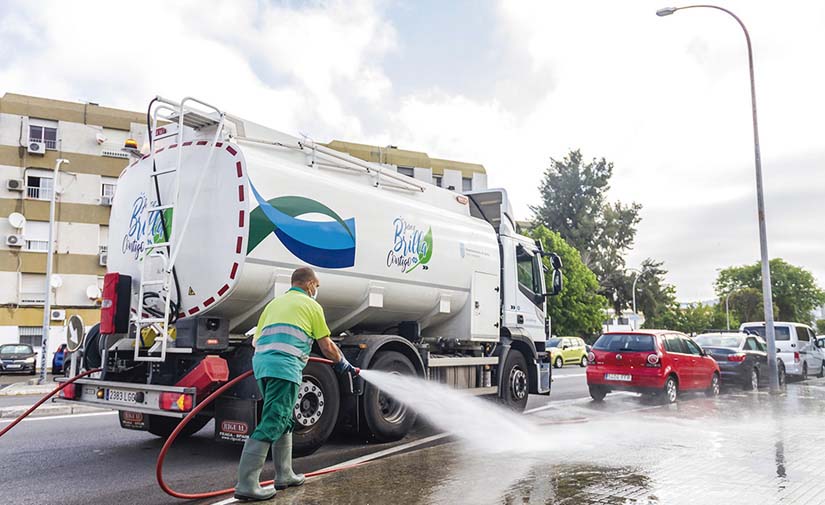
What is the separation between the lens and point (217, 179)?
6.79 meters

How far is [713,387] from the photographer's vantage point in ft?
48.3

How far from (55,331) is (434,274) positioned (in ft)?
92.3

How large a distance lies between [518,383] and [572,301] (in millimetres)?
33228

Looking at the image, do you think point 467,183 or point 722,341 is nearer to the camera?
point 722,341

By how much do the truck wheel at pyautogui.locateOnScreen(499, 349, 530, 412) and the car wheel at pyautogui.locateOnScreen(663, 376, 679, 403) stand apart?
3.17 metres

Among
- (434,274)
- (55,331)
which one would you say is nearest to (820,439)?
(434,274)

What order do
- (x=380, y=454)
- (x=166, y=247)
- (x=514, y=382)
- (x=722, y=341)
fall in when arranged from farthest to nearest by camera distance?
(x=722, y=341) → (x=514, y=382) → (x=380, y=454) → (x=166, y=247)

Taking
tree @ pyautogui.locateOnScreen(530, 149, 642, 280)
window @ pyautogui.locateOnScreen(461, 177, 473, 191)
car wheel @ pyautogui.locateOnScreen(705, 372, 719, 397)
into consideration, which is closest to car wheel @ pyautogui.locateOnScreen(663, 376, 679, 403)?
car wheel @ pyautogui.locateOnScreen(705, 372, 719, 397)

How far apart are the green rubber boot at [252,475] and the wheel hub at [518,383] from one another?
6170mm

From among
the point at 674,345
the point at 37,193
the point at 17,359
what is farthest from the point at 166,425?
the point at 37,193

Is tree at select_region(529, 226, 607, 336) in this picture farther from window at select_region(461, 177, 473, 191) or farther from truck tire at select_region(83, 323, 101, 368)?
truck tire at select_region(83, 323, 101, 368)

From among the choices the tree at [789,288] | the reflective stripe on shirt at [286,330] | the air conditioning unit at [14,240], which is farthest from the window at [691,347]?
the tree at [789,288]

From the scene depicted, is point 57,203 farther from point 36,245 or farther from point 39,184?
point 36,245

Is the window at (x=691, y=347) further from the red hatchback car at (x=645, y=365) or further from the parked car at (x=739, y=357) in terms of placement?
the parked car at (x=739, y=357)
